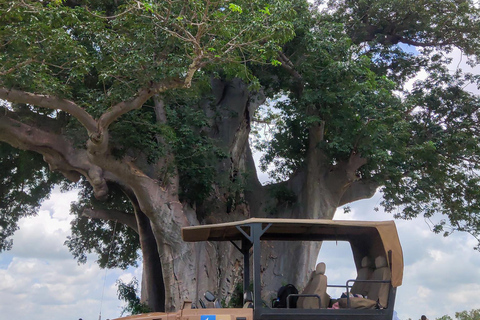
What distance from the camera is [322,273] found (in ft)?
22.0

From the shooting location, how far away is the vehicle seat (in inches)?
252

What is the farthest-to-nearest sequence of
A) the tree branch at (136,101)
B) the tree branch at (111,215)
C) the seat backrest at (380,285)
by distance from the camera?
the tree branch at (111,215) < the tree branch at (136,101) < the seat backrest at (380,285)

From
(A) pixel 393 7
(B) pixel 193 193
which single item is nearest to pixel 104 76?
(B) pixel 193 193

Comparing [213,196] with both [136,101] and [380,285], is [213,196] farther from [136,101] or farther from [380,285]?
[380,285]

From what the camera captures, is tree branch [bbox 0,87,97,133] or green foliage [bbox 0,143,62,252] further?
green foliage [bbox 0,143,62,252]

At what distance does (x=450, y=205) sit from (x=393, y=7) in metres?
6.64

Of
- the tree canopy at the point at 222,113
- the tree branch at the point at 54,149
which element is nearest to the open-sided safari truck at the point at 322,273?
the tree canopy at the point at 222,113

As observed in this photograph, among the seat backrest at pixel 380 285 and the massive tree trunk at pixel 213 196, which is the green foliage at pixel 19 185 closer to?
the massive tree trunk at pixel 213 196

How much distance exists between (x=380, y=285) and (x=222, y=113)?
461 inches

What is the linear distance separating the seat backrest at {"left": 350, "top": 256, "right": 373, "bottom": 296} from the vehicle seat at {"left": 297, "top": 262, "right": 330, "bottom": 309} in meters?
0.47

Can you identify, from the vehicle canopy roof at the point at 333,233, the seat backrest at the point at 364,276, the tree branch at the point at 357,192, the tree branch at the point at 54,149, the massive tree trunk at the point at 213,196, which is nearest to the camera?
the vehicle canopy roof at the point at 333,233

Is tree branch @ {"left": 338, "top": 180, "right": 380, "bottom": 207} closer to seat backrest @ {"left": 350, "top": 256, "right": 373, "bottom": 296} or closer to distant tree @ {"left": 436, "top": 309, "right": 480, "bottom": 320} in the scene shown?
distant tree @ {"left": 436, "top": 309, "right": 480, "bottom": 320}

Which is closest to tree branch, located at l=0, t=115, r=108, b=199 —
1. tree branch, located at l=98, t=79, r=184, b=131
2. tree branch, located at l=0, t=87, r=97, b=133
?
tree branch, located at l=0, t=87, r=97, b=133

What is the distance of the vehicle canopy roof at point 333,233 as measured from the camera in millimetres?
6164
